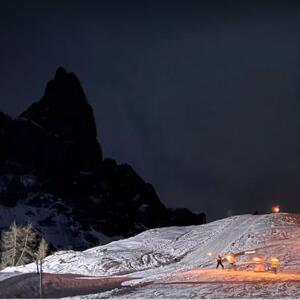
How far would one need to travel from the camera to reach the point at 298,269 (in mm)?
59812

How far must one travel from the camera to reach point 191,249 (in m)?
90.9

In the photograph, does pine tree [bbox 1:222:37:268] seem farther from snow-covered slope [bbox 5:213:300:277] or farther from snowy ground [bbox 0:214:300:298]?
snowy ground [bbox 0:214:300:298]

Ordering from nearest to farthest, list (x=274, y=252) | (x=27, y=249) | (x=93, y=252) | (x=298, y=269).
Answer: (x=298, y=269) < (x=274, y=252) < (x=93, y=252) < (x=27, y=249)

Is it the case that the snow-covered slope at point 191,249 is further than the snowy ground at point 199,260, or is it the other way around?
the snow-covered slope at point 191,249

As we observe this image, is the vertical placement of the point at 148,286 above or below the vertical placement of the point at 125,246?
below

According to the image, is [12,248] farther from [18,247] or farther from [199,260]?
[199,260]

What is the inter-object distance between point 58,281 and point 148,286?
16.4 m

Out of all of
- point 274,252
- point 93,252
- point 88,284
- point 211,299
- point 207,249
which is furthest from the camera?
point 93,252

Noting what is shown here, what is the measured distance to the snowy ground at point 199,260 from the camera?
154 feet

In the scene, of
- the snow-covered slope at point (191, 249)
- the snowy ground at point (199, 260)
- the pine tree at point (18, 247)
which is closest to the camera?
the snowy ground at point (199, 260)

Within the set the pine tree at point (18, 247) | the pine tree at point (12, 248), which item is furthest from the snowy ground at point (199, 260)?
the pine tree at point (12, 248)

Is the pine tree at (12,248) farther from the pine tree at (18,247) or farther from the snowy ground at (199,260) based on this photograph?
the snowy ground at (199,260)

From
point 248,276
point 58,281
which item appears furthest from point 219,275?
point 58,281

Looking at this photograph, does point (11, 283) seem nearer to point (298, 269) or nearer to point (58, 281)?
point (58, 281)
